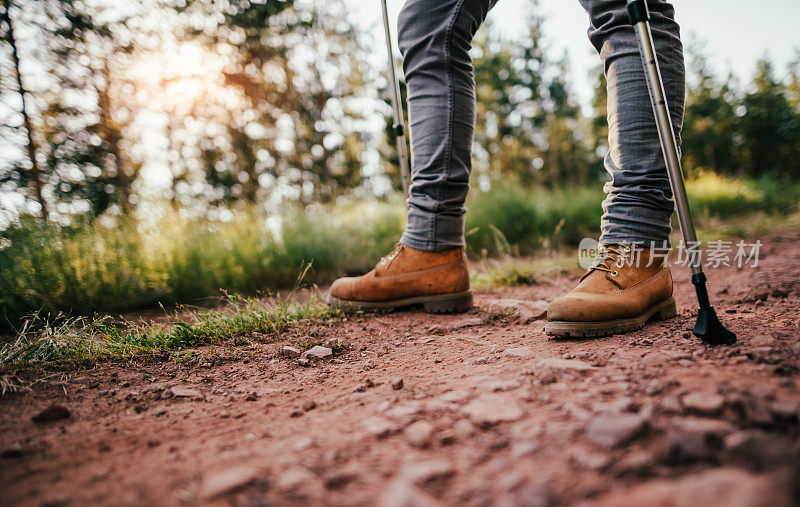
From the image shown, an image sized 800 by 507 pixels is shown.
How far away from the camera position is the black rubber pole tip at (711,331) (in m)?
1.04

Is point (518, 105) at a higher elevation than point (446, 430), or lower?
higher

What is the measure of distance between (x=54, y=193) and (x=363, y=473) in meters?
3.74

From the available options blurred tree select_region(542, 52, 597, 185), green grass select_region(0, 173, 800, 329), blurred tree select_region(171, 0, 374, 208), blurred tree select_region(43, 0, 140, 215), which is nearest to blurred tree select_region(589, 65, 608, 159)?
blurred tree select_region(542, 52, 597, 185)

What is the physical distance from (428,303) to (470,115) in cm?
87

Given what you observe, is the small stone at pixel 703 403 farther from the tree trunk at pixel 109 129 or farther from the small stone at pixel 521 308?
the tree trunk at pixel 109 129

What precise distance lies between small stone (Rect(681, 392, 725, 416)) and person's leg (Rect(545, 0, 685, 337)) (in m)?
0.59

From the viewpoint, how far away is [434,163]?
5.87 ft

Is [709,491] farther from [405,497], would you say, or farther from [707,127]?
[707,127]

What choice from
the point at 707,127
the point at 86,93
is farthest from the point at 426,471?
the point at 707,127

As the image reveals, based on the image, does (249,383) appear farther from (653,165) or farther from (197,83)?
(197,83)

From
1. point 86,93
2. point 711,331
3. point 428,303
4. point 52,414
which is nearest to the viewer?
point 52,414

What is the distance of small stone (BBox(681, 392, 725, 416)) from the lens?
2.16ft

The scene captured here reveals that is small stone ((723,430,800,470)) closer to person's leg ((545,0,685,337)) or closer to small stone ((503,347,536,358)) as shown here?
small stone ((503,347,536,358))

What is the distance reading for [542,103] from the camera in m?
14.3
